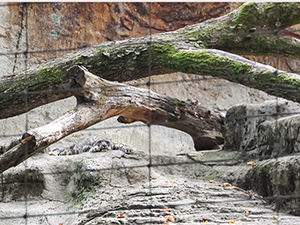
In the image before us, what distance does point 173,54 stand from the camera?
4.46 m

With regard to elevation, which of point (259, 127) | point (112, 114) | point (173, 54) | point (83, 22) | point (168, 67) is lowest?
point (259, 127)

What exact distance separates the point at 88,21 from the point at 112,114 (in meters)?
3.43

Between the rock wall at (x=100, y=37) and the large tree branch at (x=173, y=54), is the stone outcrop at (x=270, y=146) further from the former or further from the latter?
the rock wall at (x=100, y=37)

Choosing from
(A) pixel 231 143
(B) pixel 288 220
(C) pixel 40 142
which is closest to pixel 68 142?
(A) pixel 231 143

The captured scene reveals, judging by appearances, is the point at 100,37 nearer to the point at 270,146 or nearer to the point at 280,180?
the point at 270,146

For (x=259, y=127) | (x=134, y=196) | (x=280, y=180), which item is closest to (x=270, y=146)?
(x=259, y=127)

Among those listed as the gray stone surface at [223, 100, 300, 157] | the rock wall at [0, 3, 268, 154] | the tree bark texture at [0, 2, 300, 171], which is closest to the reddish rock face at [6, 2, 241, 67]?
the rock wall at [0, 3, 268, 154]

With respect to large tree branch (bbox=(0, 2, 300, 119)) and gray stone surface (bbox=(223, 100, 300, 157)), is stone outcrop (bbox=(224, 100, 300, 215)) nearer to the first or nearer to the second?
gray stone surface (bbox=(223, 100, 300, 157))

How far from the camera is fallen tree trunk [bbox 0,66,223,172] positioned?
3039 millimetres

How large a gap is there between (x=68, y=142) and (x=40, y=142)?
10.0ft

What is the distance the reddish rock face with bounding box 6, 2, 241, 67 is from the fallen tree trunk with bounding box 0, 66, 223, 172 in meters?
2.69

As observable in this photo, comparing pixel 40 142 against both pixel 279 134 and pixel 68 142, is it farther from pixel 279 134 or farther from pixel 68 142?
pixel 68 142

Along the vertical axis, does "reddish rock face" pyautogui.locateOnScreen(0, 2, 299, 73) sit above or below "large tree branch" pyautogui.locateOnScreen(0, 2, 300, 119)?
above

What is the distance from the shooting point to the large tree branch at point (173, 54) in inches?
170
